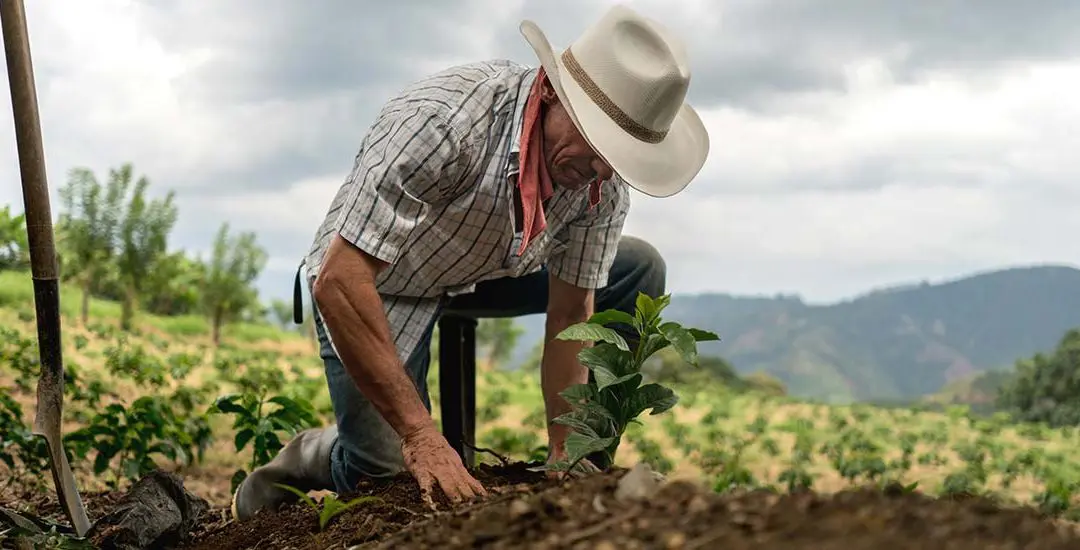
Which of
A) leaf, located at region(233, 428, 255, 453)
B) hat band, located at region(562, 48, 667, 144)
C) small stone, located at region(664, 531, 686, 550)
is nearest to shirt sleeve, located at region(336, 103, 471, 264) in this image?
hat band, located at region(562, 48, 667, 144)

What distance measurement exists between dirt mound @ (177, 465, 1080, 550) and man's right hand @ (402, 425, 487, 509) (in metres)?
0.25

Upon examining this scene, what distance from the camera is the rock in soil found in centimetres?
287

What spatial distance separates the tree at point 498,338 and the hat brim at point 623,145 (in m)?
11.6

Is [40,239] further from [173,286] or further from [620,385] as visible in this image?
[173,286]

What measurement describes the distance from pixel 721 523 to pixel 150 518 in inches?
81.5

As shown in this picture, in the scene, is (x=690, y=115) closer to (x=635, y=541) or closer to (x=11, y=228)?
(x=635, y=541)

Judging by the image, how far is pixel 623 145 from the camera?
8.39 ft

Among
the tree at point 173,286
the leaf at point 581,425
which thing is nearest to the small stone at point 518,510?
the leaf at point 581,425

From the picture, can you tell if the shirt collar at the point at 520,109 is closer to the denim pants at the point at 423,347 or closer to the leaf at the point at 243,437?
the denim pants at the point at 423,347

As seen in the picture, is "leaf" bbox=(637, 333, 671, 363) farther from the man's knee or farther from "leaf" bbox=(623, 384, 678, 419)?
the man's knee

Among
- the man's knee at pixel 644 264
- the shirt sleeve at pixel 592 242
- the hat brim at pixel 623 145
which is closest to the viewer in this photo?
the hat brim at pixel 623 145

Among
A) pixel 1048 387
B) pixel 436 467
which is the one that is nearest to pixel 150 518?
pixel 436 467

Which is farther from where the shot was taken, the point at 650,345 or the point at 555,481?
the point at 650,345

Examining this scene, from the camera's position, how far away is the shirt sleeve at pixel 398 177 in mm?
2531
